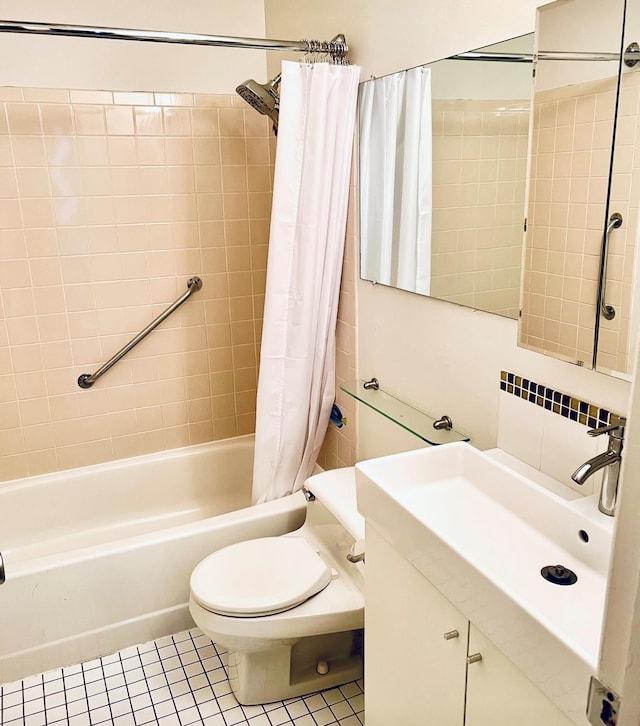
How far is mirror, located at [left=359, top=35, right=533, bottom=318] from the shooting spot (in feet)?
5.16

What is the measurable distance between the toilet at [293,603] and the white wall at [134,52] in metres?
1.68

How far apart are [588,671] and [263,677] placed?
1330mm

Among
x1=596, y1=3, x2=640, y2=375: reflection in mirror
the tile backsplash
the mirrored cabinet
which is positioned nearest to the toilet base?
the tile backsplash

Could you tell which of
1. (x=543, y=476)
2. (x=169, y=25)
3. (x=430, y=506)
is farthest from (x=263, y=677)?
(x=169, y=25)

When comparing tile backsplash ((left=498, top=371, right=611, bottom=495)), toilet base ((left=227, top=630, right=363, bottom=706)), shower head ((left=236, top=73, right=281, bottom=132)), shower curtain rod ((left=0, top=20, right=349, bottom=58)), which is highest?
shower curtain rod ((left=0, top=20, right=349, bottom=58))

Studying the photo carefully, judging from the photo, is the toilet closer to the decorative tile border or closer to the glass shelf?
the glass shelf

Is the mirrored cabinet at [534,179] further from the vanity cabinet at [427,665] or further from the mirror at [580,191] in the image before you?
the vanity cabinet at [427,665]

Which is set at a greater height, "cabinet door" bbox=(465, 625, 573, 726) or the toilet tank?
"cabinet door" bbox=(465, 625, 573, 726)

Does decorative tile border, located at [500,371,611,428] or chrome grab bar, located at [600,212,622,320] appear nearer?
chrome grab bar, located at [600,212,622,320]

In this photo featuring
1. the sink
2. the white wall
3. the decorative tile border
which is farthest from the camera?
the white wall

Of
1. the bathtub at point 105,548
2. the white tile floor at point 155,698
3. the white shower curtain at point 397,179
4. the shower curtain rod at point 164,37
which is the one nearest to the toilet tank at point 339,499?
the bathtub at point 105,548

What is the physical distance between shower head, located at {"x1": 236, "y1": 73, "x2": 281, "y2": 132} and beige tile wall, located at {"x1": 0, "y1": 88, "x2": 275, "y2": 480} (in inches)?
16.6

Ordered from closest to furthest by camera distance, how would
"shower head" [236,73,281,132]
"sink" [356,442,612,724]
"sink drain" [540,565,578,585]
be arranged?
"sink" [356,442,612,724]
"sink drain" [540,565,578,585]
"shower head" [236,73,281,132]

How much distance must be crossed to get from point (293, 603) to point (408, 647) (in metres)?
0.52
